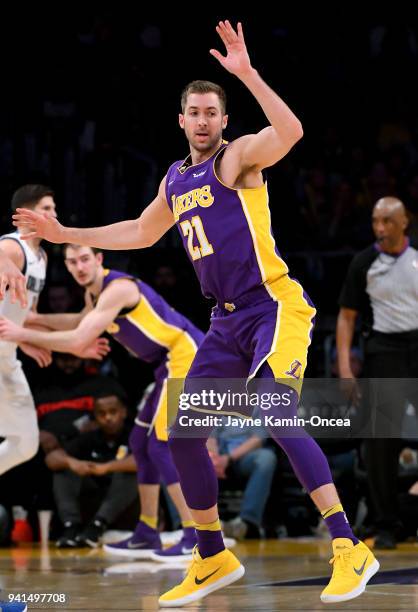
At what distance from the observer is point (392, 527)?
6.66m

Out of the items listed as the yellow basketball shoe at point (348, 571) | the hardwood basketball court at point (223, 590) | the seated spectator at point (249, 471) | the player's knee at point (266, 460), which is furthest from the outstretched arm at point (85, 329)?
the yellow basketball shoe at point (348, 571)

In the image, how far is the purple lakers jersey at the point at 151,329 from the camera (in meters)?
6.39

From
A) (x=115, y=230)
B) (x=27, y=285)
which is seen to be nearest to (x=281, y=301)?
(x=115, y=230)

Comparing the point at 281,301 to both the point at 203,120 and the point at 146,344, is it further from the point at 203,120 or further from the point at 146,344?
the point at 146,344

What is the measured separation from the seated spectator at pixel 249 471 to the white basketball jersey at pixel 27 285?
2.07m

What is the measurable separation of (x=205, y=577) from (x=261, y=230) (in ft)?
4.77

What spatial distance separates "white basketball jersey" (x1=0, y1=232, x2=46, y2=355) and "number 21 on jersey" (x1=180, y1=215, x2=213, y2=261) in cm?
189

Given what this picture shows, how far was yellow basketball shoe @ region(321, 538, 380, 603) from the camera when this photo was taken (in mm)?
3715

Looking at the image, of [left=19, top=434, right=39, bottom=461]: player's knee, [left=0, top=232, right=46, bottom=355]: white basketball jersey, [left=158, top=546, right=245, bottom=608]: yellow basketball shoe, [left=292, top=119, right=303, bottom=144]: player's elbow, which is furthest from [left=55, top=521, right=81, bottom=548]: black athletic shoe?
[left=292, top=119, right=303, bottom=144]: player's elbow

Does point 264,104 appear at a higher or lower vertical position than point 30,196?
higher

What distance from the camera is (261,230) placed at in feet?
13.8

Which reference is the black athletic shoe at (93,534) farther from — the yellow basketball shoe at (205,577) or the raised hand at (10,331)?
the yellow basketball shoe at (205,577)

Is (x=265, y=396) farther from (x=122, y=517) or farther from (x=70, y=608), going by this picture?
(x=122, y=517)

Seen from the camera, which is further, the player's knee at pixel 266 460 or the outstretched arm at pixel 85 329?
the player's knee at pixel 266 460
